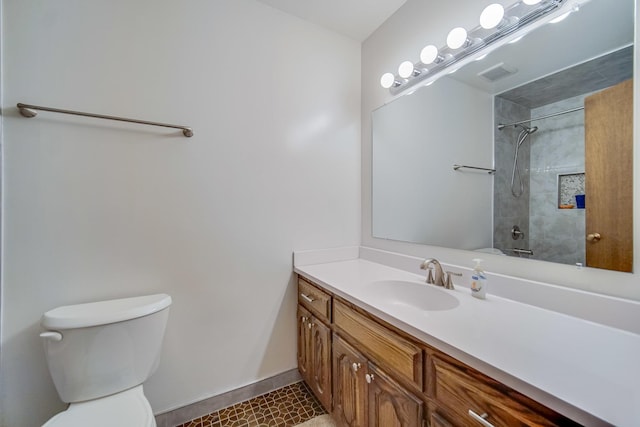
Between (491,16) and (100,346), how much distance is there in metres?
2.14

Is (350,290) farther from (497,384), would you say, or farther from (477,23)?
(477,23)

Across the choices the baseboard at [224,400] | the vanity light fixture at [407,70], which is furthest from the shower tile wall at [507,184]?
the baseboard at [224,400]

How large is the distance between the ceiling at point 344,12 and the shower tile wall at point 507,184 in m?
0.98

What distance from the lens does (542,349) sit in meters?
0.67

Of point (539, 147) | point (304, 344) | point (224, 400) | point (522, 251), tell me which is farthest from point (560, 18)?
point (224, 400)

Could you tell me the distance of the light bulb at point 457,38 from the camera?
118 centimetres

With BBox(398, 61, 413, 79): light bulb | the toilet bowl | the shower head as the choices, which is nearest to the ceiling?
BBox(398, 61, 413, 79): light bulb

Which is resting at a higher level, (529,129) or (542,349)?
(529,129)

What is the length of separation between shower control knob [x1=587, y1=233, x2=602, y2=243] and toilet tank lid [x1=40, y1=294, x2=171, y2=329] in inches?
67.7

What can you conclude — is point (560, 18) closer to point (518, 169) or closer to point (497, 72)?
point (497, 72)

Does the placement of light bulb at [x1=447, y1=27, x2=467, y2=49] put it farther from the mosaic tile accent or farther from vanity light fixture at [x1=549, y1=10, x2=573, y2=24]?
the mosaic tile accent

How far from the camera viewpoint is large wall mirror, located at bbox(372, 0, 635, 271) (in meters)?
0.83

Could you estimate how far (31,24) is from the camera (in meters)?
1.05

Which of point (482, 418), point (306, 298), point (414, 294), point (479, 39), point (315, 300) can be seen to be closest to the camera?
point (482, 418)
